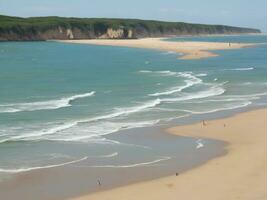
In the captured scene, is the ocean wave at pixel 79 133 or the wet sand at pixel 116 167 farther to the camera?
the ocean wave at pixel 79 133

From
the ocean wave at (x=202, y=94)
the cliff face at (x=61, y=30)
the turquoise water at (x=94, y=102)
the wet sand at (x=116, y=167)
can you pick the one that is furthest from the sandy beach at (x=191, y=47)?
the wet sand at (x=116, y=167)

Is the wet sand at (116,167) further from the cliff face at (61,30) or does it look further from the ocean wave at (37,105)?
the cliff face at (61,30)

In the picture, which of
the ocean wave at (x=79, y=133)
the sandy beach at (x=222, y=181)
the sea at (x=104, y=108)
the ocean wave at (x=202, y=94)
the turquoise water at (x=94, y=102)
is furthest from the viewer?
the ocean wave at (x=202, y=94)

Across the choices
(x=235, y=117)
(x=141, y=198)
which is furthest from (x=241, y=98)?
(x=141, y=198)

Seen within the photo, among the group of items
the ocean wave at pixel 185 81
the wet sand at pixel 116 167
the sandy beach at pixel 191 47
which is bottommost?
the sandy beach at pixel 191 47

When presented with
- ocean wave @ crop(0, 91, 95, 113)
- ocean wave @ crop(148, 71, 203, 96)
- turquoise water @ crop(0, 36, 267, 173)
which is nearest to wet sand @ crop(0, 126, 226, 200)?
turquoise water @ crop(0, 36, 267, 173)

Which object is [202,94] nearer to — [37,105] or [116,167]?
[37,105]

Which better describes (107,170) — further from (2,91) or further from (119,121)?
(2,91)

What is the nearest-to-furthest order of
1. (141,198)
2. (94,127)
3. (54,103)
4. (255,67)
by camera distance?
1. (141,198)
2. (94,127)
3. (54,103)
4. (255,67)
